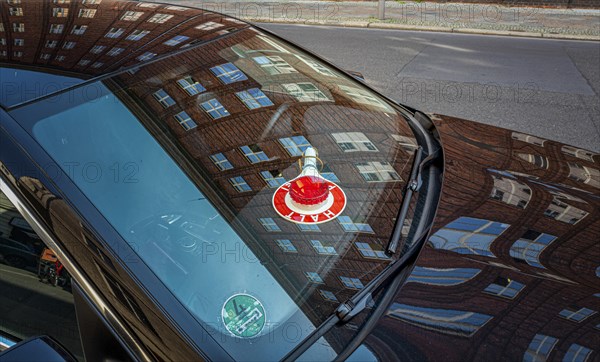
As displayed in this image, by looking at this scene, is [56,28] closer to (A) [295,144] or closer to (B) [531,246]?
(A) [295,144]

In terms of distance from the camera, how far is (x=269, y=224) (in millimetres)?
1717

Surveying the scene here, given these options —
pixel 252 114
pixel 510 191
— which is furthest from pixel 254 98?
pixel 510 191

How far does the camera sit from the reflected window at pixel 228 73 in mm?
2141

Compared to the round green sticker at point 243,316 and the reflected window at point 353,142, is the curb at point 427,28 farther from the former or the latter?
the round green sticker at point 243,316

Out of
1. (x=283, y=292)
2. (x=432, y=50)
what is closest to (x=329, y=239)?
(x=283, y=292)

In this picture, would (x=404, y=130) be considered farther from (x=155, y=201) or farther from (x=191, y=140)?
(x=155, y=201)

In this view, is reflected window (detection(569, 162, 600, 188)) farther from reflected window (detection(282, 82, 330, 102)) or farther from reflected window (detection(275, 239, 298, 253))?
reflected window (detection(275, 239, 298, 253))

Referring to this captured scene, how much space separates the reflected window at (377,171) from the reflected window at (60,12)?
1443 mm

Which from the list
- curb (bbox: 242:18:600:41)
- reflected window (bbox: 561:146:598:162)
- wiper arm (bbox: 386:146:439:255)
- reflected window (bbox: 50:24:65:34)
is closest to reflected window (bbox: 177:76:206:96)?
reflected window (bbox: 50:24:65:34)

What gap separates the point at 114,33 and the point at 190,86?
16.9 inches

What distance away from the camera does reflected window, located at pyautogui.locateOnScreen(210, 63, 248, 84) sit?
7.02 feet

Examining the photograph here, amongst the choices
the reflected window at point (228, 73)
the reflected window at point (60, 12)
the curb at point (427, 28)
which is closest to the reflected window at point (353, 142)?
the reflected window at point (228, 73)

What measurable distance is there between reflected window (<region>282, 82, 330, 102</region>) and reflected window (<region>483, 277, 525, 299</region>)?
1.12m

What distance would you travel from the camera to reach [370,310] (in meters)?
1.52
